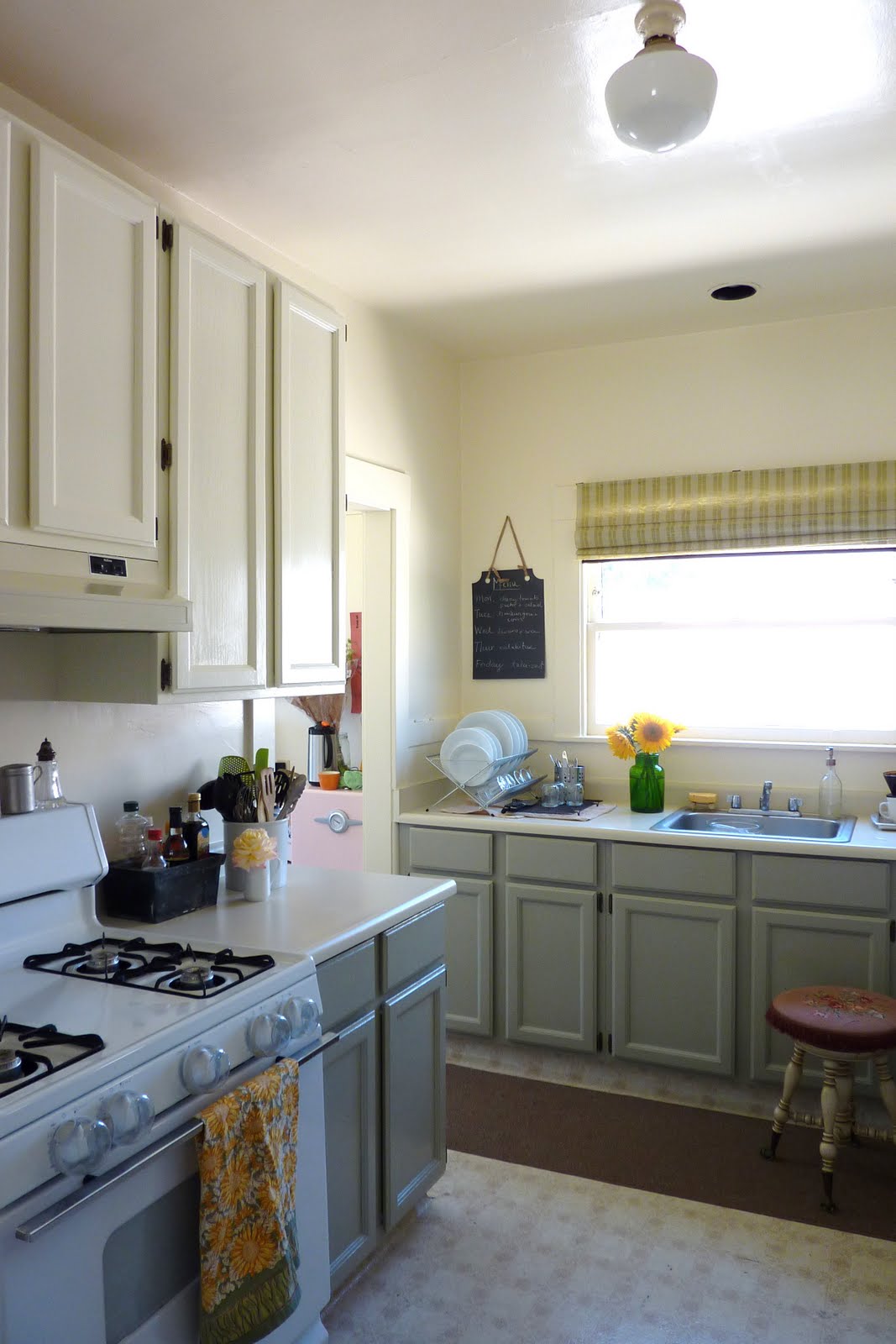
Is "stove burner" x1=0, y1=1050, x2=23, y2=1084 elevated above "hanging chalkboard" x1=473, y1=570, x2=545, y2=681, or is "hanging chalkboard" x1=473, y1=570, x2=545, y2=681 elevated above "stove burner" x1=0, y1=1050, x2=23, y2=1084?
"hanging chalkboard" x1=473, y1=570, x2=545, y2=681

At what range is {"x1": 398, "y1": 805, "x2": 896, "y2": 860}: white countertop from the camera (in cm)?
303

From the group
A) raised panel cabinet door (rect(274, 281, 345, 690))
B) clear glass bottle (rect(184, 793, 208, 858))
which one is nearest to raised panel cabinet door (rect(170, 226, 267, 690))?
raised panel cabinet door (rect(274, 281, 345, 690))

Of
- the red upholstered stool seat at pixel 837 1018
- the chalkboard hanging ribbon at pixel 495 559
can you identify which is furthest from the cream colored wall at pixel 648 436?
the red upholstered stool seat at pixel 837 1018

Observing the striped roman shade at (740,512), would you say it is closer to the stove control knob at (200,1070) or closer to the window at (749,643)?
the window at (749,643)

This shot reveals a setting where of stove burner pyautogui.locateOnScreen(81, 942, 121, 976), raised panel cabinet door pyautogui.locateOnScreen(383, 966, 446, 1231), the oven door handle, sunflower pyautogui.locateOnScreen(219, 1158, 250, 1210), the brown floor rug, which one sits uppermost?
stove burner pyautogui.locateOnScreen(81, 942, 121, 976)

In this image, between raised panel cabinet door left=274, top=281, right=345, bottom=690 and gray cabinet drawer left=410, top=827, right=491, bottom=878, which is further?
gray cabinet drawer left=410, top=827, right=491, bottom=878

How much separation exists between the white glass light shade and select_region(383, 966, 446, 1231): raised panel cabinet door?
1.94 metres

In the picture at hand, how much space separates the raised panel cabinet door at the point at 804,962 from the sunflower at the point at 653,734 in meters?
0.73

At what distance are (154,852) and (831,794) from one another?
2.36 m

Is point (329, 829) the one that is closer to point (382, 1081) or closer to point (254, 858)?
point (254, 858)

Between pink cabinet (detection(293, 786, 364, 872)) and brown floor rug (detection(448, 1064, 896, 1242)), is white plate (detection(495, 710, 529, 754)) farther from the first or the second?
Result: brown floor rug (detection(448, 1064, 896, 1242))

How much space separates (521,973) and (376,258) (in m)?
2.42

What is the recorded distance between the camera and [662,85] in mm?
1848

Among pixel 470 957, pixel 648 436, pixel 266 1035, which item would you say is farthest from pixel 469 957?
pixel 648 436
